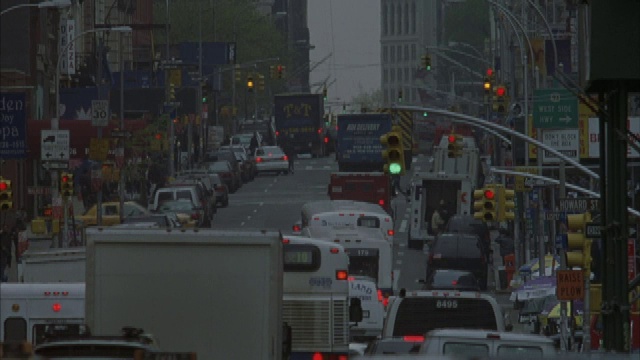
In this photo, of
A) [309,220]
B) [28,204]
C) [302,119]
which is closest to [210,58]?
[302,119]

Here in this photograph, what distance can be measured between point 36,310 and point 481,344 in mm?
6278

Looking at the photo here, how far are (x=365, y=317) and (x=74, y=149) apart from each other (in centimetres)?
3634

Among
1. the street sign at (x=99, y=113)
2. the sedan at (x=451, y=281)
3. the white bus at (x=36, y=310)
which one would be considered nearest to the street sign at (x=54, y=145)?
the street sign at (x=99, y=113)

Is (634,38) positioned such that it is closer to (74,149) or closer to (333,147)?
(74,149)

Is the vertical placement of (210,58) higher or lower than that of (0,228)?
higher

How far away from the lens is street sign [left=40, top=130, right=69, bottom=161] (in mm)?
50625

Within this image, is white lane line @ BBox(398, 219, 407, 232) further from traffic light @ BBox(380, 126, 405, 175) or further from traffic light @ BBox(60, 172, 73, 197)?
traffic light @ BBox(380, 126, 405, 175)

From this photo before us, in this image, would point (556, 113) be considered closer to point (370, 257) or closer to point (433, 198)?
point (370, 257)

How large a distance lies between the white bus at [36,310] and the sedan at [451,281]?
73.6 ft

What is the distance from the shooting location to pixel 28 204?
72812mm

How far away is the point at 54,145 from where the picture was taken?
2004 inches

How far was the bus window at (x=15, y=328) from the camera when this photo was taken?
2288cm

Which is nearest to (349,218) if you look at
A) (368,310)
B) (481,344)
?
(368,310)

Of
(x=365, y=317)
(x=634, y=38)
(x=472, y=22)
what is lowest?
(x=365, y=317)
